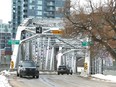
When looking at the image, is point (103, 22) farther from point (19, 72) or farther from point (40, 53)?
point (40, 53)

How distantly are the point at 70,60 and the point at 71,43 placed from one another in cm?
4969

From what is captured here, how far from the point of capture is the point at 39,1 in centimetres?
15212

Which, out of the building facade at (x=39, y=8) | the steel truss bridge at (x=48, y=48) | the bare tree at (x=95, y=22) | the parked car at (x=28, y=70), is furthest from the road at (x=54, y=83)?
the building facade at (x=39, y=8)

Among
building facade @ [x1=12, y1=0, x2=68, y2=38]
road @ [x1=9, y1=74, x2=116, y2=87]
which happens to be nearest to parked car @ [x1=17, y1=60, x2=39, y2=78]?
road @ [x1=9, y1=74, x2=116, y2=87]

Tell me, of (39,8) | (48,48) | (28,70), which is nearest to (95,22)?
(28,70)

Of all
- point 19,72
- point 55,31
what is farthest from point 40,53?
point 19,72

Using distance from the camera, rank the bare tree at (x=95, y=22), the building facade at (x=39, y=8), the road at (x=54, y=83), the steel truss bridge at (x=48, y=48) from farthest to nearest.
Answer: the building facade at (x=39, y=8) < the steel truss bridge at (x=48, y=48) < the bare tree at (x=95, y=22) < the road at (x=54, y=83)

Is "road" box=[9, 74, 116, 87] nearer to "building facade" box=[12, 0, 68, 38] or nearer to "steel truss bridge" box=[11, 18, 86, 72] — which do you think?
"steel truss bridge" box=[11, 18, 86, 72]

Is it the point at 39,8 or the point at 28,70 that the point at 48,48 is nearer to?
the point at 28,70

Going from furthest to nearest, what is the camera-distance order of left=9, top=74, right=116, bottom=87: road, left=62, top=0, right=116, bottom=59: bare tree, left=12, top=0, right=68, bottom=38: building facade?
1. left=12, top=0, right=68, bottom=38: building facade
2. left=62, top=0, right=116, bottom=59: bare tree
3. left=9, top=74, right=116, bottom=87: road

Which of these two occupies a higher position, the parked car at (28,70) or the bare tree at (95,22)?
the bare tree at (95,22)

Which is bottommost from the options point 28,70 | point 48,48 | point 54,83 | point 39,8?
point 54,83

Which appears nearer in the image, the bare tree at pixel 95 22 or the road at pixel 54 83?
the road at pixel 54 83

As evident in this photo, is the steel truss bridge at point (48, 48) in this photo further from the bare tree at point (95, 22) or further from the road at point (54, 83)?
the road at point (54, 83)
